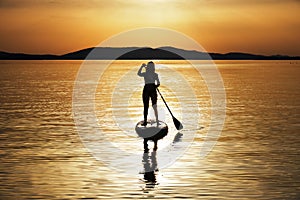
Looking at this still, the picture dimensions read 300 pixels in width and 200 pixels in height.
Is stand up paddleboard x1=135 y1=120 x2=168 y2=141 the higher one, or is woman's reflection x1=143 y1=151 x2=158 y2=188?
stand up paddleboard x1=135 y1=120 x2=168 y2=141

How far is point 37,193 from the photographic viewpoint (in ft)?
53.3

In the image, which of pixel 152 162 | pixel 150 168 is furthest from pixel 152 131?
pixel 150 168

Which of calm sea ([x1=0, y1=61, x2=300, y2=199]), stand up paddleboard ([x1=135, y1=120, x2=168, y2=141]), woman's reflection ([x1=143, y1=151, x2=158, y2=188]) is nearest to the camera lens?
calm sea ([x1=0, y1=61, x2=300, y2=199])

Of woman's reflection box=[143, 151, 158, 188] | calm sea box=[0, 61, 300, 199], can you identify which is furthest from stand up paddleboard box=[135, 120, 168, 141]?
woman's reflection box=[143, 151, 158, 188]

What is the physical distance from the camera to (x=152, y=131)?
26.9 meters

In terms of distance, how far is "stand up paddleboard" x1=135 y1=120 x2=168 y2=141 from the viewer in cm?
2664

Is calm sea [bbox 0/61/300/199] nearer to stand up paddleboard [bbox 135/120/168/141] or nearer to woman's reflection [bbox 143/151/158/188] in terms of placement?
woman's reflection [bbox 143/151/158/188]

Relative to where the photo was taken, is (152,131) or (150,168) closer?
(150,168)

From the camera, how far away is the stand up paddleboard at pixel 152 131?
87.4ft

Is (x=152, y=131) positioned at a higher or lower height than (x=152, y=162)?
higher

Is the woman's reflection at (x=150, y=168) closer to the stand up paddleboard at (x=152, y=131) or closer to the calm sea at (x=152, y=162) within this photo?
the calm sea at (x=152, y=162)

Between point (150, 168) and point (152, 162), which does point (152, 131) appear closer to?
point (152, 162)

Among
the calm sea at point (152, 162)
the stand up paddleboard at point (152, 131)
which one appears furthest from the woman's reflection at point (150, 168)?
the stand up paddleboard at point (152, 131)

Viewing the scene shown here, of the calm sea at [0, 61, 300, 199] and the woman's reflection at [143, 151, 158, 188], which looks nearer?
the calm sea at [0, 61, 300, 199]
